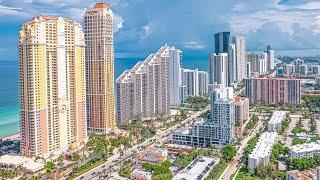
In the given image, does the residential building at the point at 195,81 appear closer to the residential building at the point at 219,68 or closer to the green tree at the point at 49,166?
the residential building at the point at 219,68

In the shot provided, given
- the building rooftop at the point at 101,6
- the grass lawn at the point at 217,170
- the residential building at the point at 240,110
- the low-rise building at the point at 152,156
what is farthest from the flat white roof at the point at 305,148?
the building rooftop at the point at 101,6

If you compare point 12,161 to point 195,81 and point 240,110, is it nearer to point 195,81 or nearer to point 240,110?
point 240,110

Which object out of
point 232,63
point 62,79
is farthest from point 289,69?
point 62,79

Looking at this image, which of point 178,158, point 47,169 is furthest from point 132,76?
point 47,169

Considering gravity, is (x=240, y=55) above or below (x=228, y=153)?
above

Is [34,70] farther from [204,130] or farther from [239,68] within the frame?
[239,68]

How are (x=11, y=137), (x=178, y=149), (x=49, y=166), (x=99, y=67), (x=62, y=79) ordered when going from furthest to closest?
(x=11, y=137) → (x=99, y=67) → (x=178, y=149) → (x=62, y=79) → (x=49, y=166)

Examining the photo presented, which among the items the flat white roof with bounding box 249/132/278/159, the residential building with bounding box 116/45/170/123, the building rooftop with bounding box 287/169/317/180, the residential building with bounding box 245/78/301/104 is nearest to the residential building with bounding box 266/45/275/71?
the residential building with bounding box 245/78/301/104
